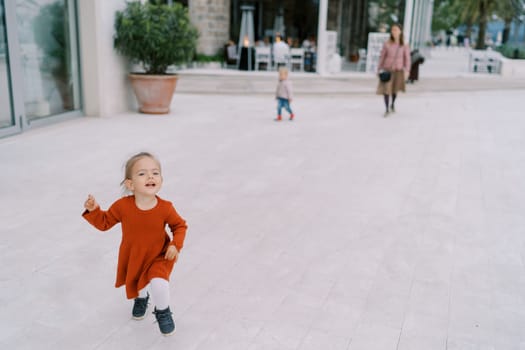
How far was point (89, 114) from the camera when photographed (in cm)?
895

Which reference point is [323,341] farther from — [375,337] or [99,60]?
[99,60]

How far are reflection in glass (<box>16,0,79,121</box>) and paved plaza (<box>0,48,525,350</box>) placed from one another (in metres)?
0.57

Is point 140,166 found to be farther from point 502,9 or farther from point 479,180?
point 502,9

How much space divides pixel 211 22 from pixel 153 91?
10606mm

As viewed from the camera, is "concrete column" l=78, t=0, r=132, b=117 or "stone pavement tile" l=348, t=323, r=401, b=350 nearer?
"stone pavement tile" l=348, t=323, r=401, b=350

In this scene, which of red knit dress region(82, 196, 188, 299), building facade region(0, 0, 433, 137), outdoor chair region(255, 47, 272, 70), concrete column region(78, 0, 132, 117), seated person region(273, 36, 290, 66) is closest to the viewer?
red knit dress region(82, 196, 188, 299)

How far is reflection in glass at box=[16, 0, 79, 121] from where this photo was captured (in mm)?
7668

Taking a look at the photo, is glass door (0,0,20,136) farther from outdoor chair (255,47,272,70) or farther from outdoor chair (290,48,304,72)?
outdoor chair (290,48,304,72)

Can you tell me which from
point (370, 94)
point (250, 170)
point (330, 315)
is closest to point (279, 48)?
point (370, 94)

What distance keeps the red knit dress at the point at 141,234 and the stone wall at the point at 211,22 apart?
1673cm

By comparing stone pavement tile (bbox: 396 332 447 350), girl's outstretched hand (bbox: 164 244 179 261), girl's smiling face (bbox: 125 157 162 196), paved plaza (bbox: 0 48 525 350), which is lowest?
stone pavement tile (bbox: 396 332 447 350)

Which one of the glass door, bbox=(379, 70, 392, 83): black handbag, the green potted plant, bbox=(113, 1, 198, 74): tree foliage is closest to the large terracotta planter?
the green potted plant

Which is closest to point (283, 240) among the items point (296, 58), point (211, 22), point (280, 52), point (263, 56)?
point (280, 52)

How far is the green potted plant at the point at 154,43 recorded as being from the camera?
8.59 m
